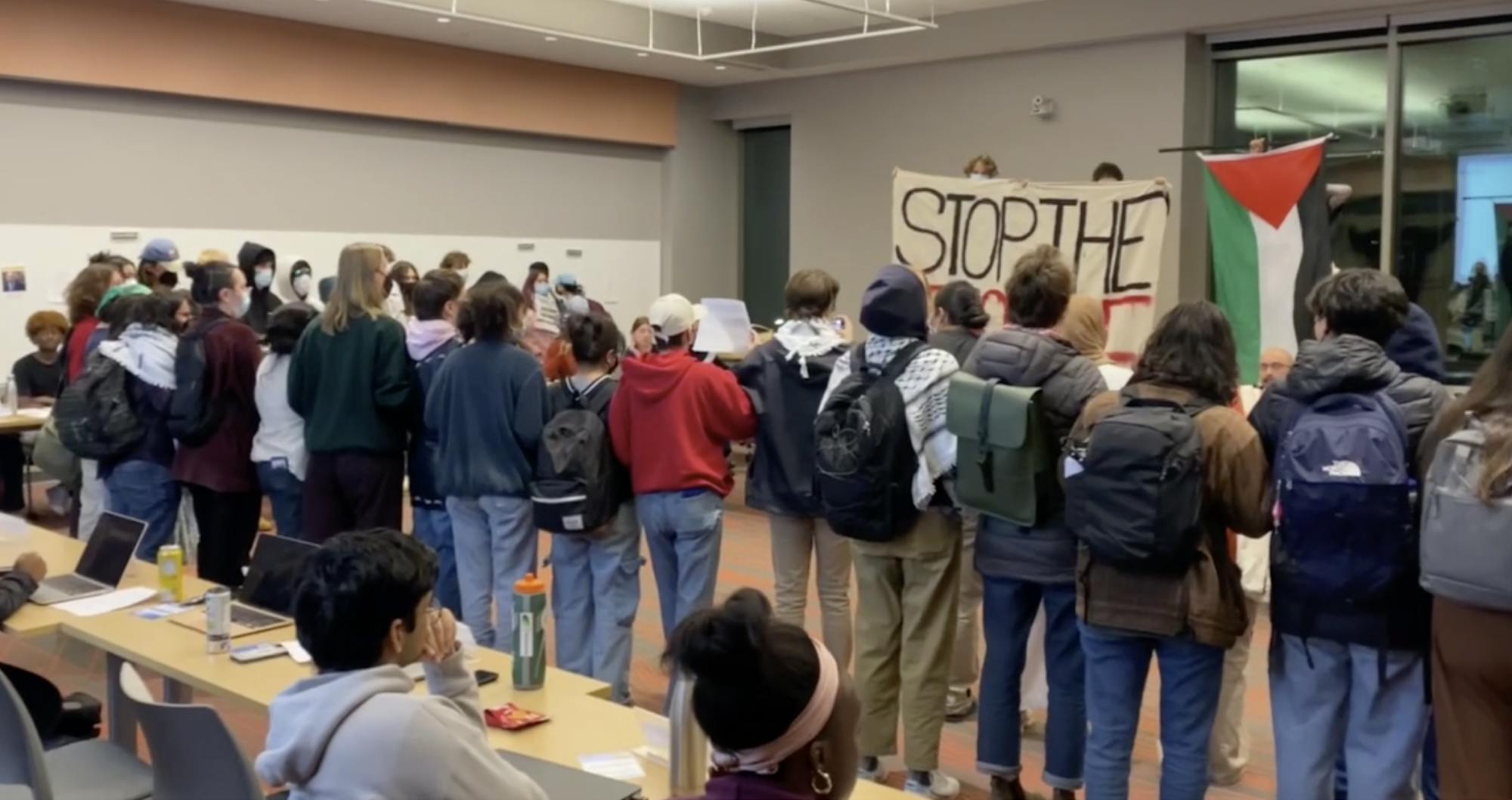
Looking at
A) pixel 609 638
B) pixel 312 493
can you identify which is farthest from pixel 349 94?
pixel 609 638

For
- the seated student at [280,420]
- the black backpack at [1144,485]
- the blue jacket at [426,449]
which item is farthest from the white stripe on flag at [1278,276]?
the seated student at [280,420]

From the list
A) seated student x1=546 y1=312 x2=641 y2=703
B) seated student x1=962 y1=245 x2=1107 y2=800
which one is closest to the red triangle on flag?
seated student x1=962 y1=245 x2=1107 y2=800

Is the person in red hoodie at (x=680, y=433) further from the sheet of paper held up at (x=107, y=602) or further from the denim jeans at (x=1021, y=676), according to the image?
the sheet of paper held up at (x=107, y=602)

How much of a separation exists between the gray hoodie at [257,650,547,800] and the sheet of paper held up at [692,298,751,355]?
4.97 metres

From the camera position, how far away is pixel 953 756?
4125mm

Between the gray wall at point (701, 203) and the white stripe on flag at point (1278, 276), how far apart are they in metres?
7.28

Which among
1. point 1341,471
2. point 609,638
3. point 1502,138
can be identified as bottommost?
point 609,638

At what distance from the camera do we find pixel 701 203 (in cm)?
1226

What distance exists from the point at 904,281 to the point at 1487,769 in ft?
5.89

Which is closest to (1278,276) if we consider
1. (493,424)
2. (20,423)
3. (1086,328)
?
(1086,328)

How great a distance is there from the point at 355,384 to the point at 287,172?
5540mm

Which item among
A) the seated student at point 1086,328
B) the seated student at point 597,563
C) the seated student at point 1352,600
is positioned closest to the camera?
the seated student at point 1352,600

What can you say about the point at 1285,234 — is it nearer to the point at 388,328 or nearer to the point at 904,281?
the point at 904,281

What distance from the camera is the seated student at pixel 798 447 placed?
13.4 feet
